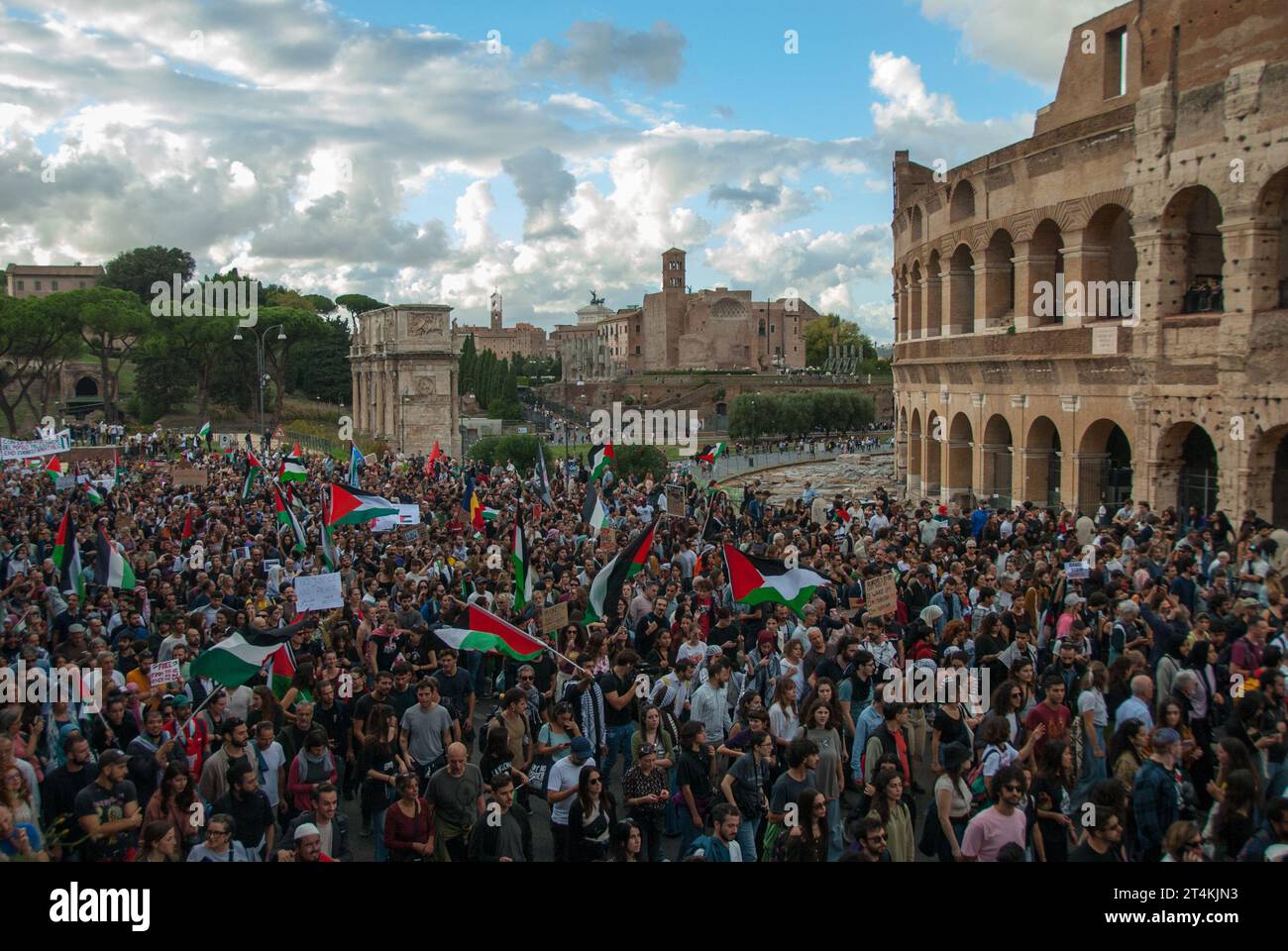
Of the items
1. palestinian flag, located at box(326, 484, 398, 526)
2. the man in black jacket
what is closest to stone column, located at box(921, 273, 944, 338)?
palestinian flag, located at box(326, 484, 398, 526)

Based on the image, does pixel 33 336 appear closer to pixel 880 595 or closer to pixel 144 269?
pixel 144 269

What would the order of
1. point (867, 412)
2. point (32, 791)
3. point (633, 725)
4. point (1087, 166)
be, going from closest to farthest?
point (32, 791) → point (633, 725) → point (1087, 166) → point (867, 412)

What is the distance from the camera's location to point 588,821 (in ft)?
25.5

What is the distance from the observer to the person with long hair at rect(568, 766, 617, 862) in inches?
305

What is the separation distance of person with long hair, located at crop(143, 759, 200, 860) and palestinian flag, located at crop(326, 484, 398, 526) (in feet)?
38.3

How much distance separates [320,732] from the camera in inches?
343

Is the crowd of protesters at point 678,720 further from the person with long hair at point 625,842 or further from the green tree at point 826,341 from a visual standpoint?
the green tree at point 826,341

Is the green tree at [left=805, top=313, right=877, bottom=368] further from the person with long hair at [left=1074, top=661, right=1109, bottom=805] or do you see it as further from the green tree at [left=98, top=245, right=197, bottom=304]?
the person with long hair at [left=1074, top=661, right=1109, bottom=805]

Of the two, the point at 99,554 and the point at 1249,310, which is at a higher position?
the point at 1249,310

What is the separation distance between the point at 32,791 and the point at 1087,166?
24.3 meters

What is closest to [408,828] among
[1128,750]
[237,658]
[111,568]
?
[237,658]
